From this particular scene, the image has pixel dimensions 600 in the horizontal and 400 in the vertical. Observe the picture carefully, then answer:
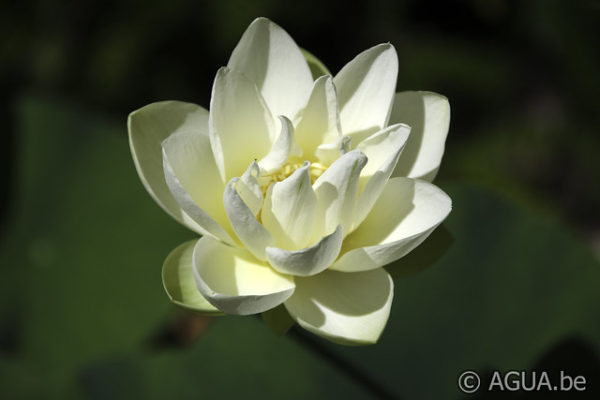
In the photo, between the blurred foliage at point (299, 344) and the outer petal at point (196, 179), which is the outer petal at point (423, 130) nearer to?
the outer petal at point (196, 179)

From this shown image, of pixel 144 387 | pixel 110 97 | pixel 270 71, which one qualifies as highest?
pixel 270 71

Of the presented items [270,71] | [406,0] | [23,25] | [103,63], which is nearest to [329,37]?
[406,0]

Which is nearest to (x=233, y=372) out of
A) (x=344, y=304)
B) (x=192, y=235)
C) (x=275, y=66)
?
(x=192, y=235)

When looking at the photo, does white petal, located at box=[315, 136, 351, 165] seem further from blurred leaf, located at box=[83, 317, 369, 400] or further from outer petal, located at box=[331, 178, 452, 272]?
blurred leaf, located at box=[83, 317, 369, 400]

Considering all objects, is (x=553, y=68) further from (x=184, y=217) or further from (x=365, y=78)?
(x=184, y=217)

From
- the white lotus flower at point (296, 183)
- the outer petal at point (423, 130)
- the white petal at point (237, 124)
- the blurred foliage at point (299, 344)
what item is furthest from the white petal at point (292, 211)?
the blurred foliage at point (299, 344)

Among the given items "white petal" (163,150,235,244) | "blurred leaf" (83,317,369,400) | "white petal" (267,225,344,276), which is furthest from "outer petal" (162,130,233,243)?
"blurred leaf" (83,317,369,400)
